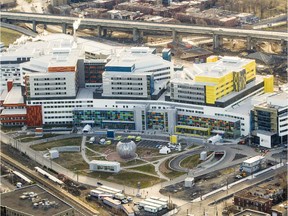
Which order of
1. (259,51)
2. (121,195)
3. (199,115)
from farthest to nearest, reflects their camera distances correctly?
(259,51)
(199,115)
(121,195)

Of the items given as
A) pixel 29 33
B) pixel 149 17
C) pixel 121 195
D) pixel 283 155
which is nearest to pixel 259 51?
pixel 149 17

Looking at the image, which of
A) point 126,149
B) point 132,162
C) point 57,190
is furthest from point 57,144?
point 57,190

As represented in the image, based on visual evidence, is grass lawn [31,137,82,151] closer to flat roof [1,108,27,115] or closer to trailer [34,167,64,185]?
trailer [34,167,64,185]

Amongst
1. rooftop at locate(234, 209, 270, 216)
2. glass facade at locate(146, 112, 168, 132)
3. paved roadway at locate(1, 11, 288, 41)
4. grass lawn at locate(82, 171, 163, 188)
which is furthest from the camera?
paved roadway at locate(1, 11, 288, 41)

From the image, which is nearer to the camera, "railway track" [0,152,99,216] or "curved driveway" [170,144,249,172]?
"railway track" [0,152,99,216]

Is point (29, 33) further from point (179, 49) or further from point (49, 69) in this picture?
point (49, 69)

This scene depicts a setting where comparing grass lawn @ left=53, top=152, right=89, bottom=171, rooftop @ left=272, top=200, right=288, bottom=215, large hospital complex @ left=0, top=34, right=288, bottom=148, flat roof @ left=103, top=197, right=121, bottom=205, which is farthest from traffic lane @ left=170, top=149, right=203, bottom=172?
rooftop @ left=272, top=200, right=288, bottom=215
